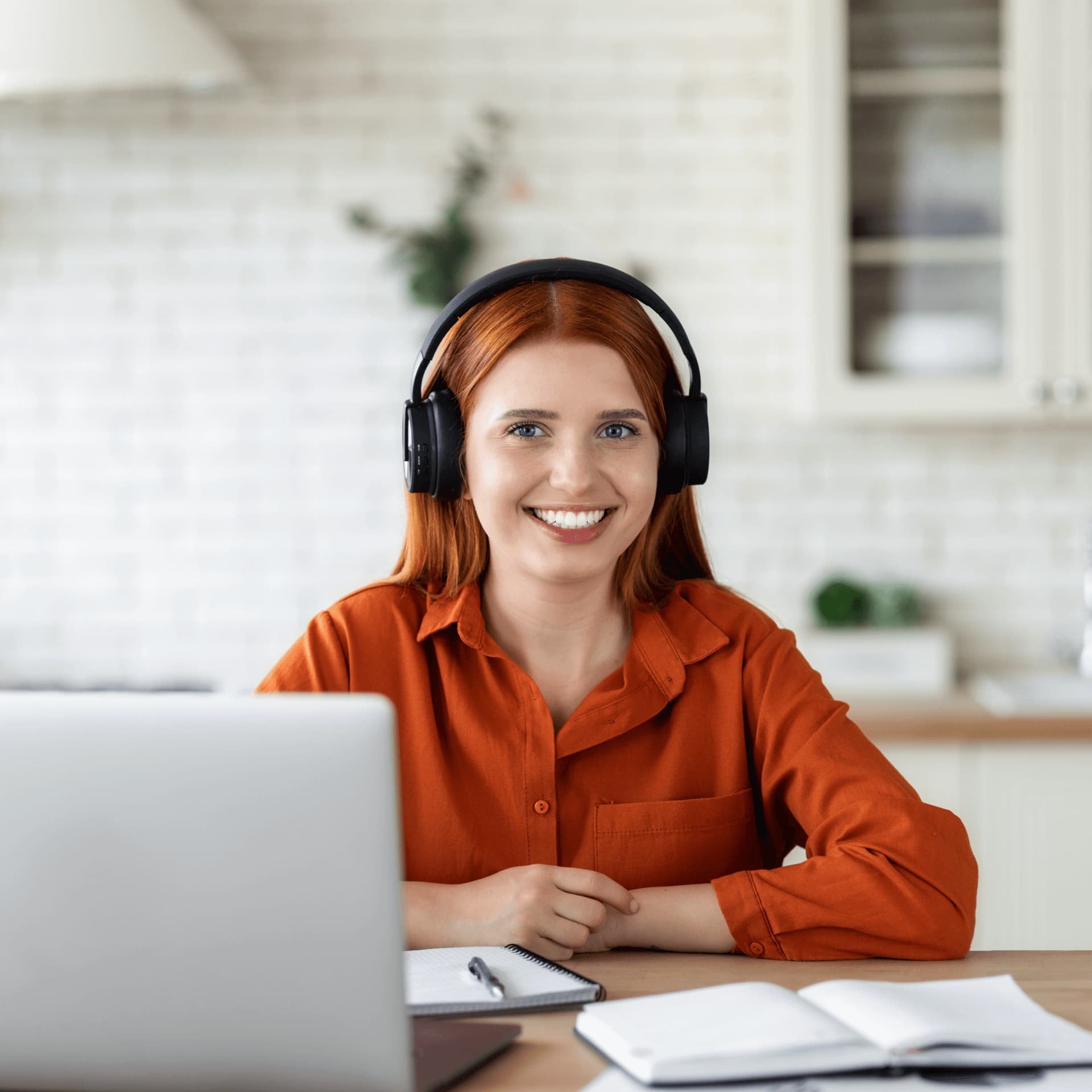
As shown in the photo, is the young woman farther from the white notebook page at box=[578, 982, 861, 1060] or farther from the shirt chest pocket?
the white notebook page at box=[578, 982, 861, 1060]

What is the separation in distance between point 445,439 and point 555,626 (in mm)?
271

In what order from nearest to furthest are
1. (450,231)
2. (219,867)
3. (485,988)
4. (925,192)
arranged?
(219,867)
(485,988)
(925,192)
(450,231)

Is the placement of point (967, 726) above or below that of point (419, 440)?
below

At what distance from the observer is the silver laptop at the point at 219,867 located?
760 millimetres

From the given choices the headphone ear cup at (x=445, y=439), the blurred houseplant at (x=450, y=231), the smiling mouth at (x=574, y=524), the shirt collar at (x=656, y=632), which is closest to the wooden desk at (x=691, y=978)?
the shirt collar at (x=656, y=632)

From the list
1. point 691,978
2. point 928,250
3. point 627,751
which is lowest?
point 691,978

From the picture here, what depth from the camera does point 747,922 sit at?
1.21m

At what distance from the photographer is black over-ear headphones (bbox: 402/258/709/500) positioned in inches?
57.2

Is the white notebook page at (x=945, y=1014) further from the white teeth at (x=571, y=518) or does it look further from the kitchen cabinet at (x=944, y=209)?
the kitchen cabinet at (x=944, y=209)

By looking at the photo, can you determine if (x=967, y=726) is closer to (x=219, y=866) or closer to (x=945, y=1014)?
(x=945, y=1014)

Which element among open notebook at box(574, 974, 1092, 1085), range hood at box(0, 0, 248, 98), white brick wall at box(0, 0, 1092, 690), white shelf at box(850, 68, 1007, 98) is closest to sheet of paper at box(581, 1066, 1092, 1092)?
open notebook at box(574, 974, 1092, 1085)

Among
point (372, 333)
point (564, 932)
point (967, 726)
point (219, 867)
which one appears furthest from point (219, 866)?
point (372, 333)

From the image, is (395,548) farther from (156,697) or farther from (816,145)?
(156,697)

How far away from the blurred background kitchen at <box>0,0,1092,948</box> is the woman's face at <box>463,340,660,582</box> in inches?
60.8
